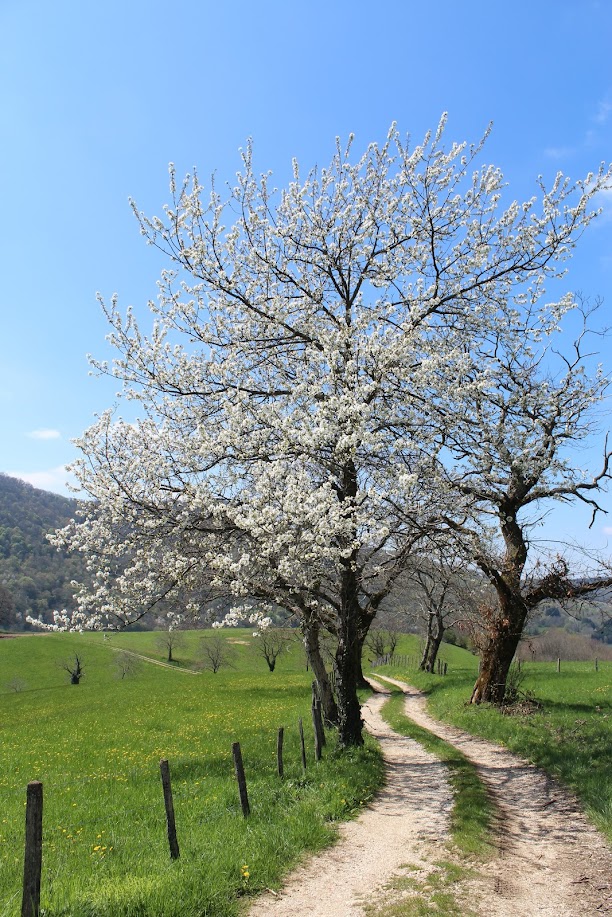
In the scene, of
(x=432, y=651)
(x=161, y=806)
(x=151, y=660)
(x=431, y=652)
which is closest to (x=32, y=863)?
(x=161, y=806)

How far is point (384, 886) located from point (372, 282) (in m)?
12.6

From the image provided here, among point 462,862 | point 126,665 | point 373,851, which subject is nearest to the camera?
point 462,862

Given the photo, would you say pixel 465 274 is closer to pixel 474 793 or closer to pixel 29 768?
pixel 474 793

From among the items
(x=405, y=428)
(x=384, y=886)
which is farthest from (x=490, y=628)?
(x=384, y=886)

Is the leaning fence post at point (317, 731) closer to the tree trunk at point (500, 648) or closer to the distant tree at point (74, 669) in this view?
the tree trunk at point (500, 648)

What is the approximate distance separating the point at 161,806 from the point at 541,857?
22.7 feet

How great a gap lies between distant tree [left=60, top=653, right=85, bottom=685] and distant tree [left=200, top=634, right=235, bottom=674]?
17.4 meters

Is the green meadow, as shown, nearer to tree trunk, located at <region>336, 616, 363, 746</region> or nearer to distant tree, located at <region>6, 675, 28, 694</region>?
tree trunk, located at <region>336, 616, 363, 746</region>

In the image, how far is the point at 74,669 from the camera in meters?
78.5

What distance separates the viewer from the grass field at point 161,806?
6.82 m

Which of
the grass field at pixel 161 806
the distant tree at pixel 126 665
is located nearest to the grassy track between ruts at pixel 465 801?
the grass field at pixel 161 806

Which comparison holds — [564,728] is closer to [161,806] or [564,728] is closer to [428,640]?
[161,806]

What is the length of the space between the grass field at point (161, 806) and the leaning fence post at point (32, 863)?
0.39m

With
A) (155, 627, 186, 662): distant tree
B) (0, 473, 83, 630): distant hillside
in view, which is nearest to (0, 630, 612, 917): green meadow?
(155, 627, 186, 662): distant tree
